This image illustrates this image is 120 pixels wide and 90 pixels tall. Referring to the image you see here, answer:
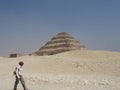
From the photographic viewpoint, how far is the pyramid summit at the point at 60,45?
89.7 m

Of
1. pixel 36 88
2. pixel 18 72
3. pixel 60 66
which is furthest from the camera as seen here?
pixel 60 66

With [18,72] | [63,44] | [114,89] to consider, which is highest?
[63,44]

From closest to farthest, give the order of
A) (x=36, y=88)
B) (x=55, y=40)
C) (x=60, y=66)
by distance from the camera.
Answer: (x=36, y=88) < (x=60, y=66) < (x=55, y=40)

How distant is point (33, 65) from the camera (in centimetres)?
3073

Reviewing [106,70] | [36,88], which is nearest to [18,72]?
[36,88]

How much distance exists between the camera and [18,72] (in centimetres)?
1258

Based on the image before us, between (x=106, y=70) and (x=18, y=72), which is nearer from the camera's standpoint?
(x=18, y=72)

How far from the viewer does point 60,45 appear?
311 ft

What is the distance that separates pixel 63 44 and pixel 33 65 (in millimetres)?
63825

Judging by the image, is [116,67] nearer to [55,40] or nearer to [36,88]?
[36,88]

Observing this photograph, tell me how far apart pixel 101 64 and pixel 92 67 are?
1766 millimetres

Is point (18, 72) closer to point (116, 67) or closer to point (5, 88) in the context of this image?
point (5, 88)

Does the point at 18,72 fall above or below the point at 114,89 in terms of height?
above

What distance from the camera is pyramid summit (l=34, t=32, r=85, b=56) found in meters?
89.7
